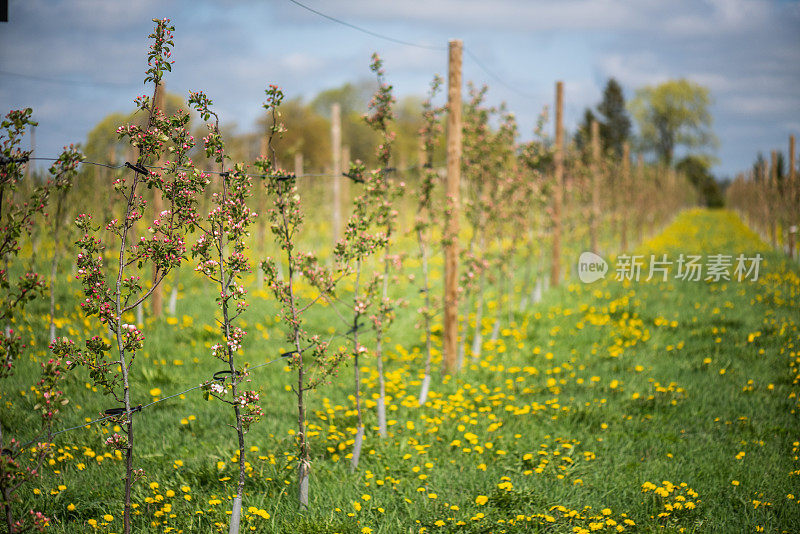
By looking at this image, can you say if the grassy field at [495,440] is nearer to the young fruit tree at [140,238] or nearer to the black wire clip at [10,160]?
the young fruit tree at [140,238]

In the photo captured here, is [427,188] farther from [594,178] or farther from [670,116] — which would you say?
[670,116]

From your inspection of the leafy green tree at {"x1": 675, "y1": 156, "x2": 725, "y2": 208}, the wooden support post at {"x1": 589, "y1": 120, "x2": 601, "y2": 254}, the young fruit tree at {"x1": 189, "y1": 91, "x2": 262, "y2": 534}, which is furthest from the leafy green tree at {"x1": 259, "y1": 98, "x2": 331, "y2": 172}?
the leafy green tree at {"x1": 675, "y1": 156, "x2": 725, "y2": 208}

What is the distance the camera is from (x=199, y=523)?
4020 millimetres

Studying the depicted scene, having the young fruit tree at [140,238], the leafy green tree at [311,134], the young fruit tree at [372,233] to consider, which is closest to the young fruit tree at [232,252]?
the young fruit tree at [140,238]

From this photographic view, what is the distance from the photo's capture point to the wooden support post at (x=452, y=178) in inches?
283

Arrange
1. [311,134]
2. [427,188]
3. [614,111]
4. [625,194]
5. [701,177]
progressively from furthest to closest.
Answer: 1. [701,177]
2. [614,111]
3. [311,134]
4. [625,194]
5. [427,188]

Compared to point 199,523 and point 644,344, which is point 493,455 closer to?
point 199,523

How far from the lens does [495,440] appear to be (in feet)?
18.6

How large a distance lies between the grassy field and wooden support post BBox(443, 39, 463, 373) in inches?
45.4

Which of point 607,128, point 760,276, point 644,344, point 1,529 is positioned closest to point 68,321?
point 1,529

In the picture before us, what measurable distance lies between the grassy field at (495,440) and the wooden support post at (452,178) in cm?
115

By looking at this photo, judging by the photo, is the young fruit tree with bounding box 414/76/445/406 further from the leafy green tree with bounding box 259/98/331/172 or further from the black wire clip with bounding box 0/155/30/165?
the leafy green tree with bounding box 259/98/331/172

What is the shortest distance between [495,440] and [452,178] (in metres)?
3.40

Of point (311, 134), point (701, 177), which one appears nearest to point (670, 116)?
point (701, 177)
